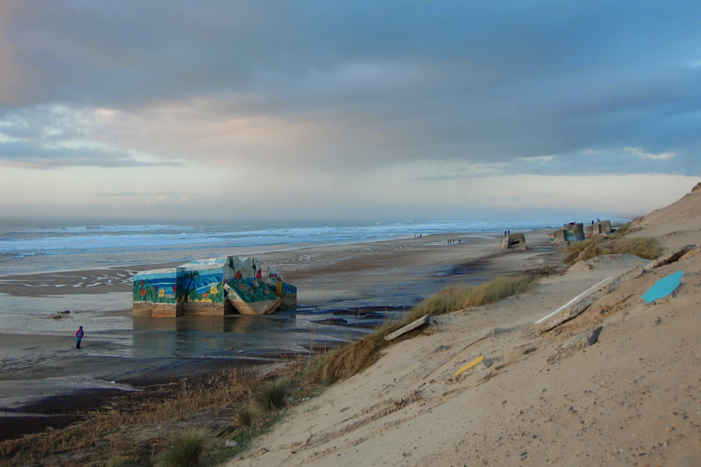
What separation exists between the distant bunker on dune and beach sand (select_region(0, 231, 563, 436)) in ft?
3.70

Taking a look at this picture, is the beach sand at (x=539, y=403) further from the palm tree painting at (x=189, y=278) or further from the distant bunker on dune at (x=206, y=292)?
the palm tree painting at (x=189, y=278)

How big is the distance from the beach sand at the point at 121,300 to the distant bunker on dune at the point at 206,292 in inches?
44.4

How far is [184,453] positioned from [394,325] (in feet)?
16.7

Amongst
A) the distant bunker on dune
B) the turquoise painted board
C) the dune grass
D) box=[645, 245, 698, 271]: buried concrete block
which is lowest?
the dune grass

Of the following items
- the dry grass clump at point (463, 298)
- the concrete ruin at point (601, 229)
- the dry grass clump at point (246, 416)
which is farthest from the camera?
the concrete ruin at point (601, 229)

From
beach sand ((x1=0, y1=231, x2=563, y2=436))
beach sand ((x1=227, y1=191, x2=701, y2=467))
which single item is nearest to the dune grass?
beach sand ((x1=227, y1=191, x2=701, y2=467))

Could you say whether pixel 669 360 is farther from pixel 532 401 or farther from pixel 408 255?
pixel 408 255

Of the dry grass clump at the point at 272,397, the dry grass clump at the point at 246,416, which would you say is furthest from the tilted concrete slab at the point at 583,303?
the dry grass clump at the point at 246,416

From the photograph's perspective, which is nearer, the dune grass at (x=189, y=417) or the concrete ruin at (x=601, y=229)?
the dune grass at (x=189, y=417)

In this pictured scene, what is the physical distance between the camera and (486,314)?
31.9 ft

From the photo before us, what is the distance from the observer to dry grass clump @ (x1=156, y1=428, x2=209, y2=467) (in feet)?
17.8

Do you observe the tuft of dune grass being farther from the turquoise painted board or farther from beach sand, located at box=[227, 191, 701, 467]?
the turquoise painted board

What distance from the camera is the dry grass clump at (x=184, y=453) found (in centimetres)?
542

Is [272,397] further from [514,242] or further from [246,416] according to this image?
[514,242]
